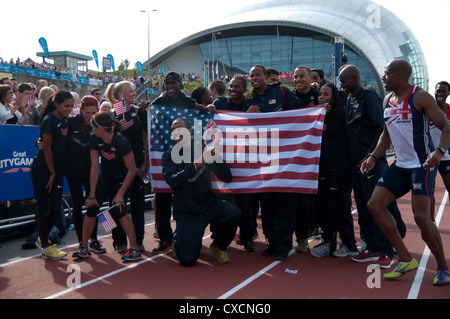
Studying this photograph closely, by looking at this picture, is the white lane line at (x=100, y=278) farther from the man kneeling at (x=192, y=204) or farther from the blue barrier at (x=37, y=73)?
the blue barrier at (x=37, y=73)

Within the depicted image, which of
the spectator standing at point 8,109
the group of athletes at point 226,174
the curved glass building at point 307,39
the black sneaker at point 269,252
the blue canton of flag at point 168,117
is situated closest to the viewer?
the group of athletes at point 226,174

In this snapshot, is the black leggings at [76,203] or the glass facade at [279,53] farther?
the glass facade at [279,53]

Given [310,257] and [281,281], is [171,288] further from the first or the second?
[310,257]

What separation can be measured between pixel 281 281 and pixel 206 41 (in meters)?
69.4

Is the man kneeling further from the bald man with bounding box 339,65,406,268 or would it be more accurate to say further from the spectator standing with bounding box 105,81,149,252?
the bald man with bounding box 339,65,406,268

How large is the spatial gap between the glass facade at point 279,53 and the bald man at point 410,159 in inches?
2335

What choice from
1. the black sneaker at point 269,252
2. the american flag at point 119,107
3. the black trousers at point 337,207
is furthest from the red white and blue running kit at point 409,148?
the american flag at point 119,107

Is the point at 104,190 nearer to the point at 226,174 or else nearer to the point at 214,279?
the point at 226,174

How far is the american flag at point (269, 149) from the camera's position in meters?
5.73

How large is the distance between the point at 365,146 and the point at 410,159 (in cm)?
85

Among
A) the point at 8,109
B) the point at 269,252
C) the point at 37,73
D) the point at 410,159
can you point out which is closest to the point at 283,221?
the point at 269,252

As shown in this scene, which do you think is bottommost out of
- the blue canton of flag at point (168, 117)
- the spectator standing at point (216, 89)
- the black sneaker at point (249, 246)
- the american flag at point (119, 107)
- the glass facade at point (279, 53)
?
A: the black sneaker at point (249, 246)

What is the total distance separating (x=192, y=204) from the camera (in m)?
5.57

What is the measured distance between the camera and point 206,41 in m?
71.1
